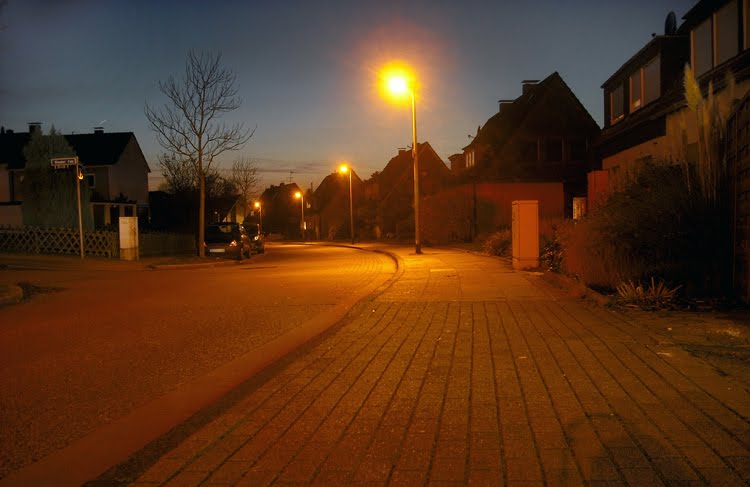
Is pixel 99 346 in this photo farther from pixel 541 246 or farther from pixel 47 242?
pixel 47 242

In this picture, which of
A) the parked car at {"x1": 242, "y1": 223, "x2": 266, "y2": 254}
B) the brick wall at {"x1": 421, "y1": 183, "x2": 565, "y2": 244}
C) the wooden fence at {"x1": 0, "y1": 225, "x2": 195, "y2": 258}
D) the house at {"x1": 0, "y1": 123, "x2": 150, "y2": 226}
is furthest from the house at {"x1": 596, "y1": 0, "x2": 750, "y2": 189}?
the house at {"x1": 0, "y1": 123, "x2": 150, "y2": 226}

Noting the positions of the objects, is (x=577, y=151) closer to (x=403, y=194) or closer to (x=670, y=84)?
(x=403, y=194)

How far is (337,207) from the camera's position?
7356 cm

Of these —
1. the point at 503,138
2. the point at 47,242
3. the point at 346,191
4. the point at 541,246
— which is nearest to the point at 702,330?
the point at 541,246

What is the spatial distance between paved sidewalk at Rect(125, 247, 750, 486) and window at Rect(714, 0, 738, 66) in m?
9.91

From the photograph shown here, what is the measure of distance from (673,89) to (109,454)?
1776cm

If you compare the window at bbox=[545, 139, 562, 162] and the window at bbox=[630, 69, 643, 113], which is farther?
the window at bbox=[545, 139, 562, 162]

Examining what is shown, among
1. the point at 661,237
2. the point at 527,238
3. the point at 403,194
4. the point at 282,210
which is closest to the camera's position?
the point at 661,237

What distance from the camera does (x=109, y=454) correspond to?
177 inches

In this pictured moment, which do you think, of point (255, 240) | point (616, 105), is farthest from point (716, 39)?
point (255, 240)

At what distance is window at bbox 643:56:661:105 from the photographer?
760 inches

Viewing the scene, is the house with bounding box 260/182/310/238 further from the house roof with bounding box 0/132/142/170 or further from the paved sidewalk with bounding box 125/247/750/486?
the paved sidewalk with bounding box 125/247/750/486

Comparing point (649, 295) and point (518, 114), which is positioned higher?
point (518, 114)

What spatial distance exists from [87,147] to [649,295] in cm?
4618
